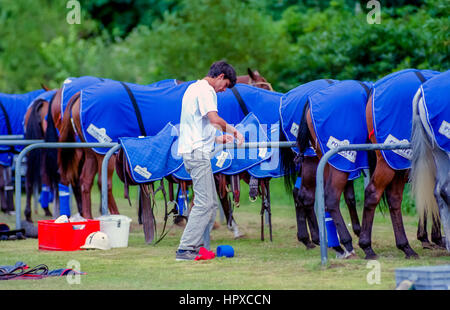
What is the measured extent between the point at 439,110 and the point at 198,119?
233cm

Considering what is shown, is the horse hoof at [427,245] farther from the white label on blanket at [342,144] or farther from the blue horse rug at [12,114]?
the blue horse rug at [12,114]

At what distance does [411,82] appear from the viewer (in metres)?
7.62

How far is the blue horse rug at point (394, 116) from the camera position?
7.53 m

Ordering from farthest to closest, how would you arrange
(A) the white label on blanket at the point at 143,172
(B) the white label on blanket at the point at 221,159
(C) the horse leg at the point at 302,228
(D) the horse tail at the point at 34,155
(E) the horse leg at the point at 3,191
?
(E) the horse leg at the point at 3,191
(D) the horse tail at the point at 34,155
(B) the white label on blanket at the point at 221,159
(A) the white label on blanket at the point at 143,172
(C) the horse leg at the point at 302,228

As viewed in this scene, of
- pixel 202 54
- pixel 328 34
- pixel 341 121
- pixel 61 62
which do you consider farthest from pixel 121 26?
pixel 341 121

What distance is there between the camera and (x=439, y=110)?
708 centimetres

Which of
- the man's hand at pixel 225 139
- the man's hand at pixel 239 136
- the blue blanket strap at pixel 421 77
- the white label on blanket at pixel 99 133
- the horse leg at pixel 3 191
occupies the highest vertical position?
the blue blanket strap at pixel 421 77

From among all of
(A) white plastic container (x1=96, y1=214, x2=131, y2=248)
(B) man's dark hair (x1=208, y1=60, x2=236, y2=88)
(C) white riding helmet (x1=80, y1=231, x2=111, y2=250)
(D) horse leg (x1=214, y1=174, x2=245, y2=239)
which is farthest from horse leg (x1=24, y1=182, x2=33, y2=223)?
(B) man's dark hair (x1=208, y1=60, x2=236, y2=88)

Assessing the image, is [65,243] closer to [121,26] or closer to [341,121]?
[341,121]

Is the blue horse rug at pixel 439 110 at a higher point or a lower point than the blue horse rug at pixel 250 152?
higher

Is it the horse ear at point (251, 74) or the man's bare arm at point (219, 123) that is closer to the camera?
the man's bare arm at point (219, 123)

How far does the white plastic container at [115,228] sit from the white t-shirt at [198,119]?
1784 millimetres

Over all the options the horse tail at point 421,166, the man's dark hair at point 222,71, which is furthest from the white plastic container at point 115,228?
the horse tail at point 421,166

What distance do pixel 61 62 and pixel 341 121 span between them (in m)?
20.0
